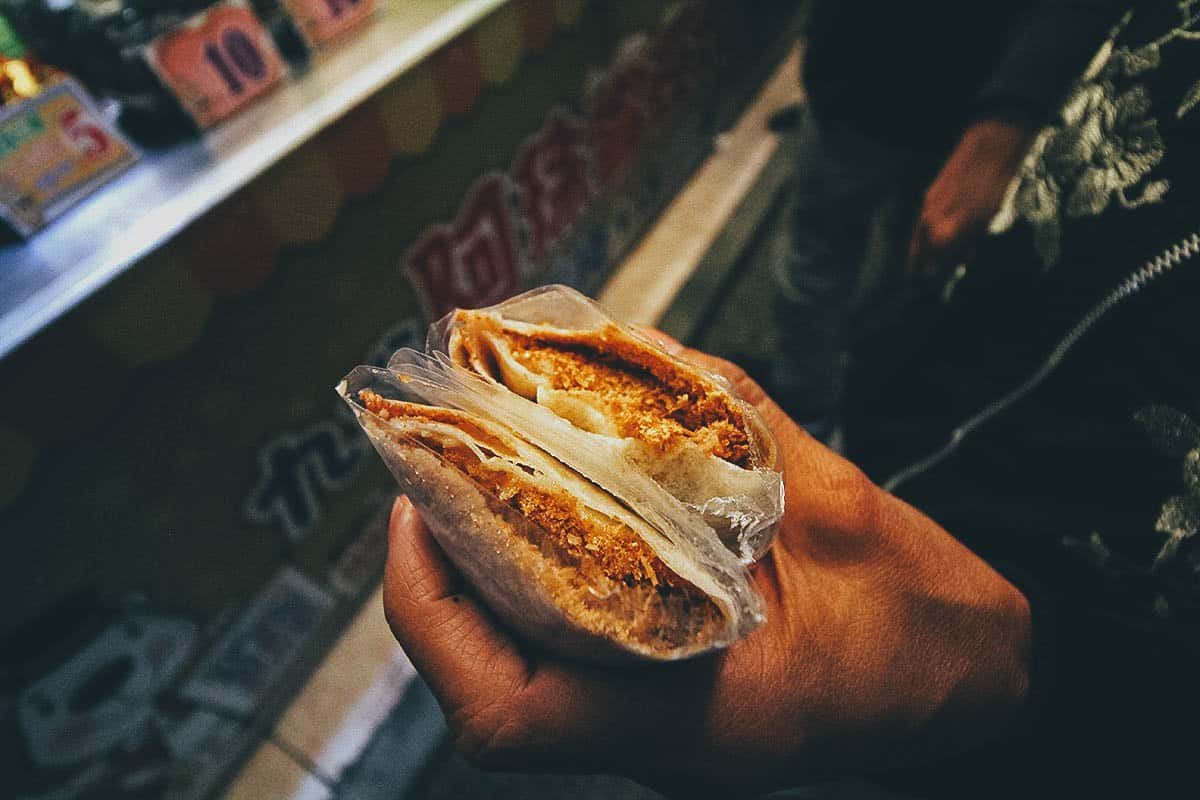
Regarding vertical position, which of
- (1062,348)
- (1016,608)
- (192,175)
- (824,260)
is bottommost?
(824,260)

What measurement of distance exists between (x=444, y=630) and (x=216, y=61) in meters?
1.30

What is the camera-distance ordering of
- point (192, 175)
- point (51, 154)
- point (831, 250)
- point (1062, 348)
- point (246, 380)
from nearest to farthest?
point (1062, 348) → point (51, 154) → point (192, 175) → point (246, 380) → point (831, 250)

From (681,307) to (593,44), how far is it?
1199mm

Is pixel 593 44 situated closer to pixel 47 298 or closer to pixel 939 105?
pixel 939 105

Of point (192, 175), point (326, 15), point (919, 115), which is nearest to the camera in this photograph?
point (192, 175)

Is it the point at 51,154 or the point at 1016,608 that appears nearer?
the point at 1016,608

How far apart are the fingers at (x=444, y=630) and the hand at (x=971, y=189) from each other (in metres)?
1.37

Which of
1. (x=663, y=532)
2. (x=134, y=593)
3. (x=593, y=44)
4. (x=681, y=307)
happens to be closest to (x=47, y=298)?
(x=134, y=593)

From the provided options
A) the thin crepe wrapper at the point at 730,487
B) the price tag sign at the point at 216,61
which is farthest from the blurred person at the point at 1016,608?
the price tag sign at the point at 216,61

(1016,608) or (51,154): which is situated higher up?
(51,154)

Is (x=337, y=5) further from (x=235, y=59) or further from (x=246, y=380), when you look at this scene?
(x=246, y=380)

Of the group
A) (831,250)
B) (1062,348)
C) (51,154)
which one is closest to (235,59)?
(51,154)

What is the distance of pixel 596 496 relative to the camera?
28.0 inches

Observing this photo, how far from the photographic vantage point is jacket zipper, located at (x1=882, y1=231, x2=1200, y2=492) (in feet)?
2.68
